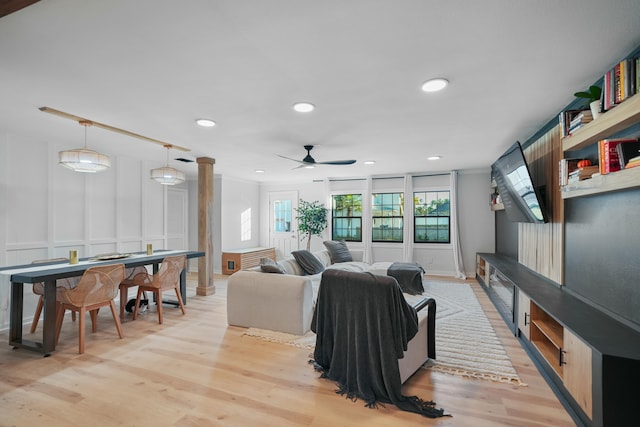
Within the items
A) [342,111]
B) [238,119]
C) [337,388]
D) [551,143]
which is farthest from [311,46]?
[551,143]

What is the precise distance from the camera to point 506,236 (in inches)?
215

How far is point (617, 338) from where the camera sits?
1.76 metres

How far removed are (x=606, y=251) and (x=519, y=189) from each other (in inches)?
51.9

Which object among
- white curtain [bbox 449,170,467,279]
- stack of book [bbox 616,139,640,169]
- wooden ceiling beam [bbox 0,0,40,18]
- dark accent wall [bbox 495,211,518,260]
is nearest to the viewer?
wooden ceiling beam [bbox 0,0,40,18]

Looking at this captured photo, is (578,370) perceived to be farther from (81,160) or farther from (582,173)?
(81,160)

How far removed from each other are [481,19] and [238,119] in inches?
93.1

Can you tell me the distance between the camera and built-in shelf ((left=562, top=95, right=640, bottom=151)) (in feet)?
5.71

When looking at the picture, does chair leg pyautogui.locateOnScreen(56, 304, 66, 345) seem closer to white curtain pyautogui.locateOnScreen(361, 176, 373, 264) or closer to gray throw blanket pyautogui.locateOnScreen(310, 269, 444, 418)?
gray throw blanket pyautogui.locateOnScreen(310, 269, 444, 418)

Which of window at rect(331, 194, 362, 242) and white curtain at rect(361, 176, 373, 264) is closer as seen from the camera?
white curtain at rect(361, 176, 373, 264)

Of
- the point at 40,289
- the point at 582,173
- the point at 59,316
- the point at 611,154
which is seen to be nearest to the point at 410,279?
the point at 582,173

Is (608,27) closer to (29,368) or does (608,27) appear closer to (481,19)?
(481,19)

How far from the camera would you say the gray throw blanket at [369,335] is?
214 cm

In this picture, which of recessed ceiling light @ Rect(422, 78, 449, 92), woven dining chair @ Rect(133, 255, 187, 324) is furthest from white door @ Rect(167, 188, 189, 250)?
recessed ceiling light @ Rect(422, 78, 449, 92)

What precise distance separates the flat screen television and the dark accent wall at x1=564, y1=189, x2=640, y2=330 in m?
0.31
